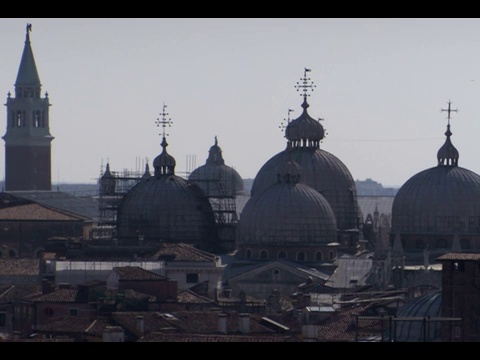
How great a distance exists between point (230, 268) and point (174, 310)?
12766 millimetres

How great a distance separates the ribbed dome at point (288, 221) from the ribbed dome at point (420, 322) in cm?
2188

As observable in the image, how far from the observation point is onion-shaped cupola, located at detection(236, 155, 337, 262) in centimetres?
5322

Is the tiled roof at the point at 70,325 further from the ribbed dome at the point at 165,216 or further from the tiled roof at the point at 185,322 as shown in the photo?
the ribbed dome at the point at 165,216

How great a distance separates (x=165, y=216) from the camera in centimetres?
5747

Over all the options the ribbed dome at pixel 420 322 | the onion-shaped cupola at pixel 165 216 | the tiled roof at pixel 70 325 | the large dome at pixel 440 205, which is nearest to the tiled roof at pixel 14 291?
the tiled roof at pixel 70 325

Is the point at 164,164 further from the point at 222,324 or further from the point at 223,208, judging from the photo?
the point at 222,324

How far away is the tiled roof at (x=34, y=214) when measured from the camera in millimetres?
59969

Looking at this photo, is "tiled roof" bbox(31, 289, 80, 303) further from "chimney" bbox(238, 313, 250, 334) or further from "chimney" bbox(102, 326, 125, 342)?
"chimney" bbox(102, 326, 125, 342)

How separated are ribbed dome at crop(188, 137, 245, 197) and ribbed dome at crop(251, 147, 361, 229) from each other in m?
4.74

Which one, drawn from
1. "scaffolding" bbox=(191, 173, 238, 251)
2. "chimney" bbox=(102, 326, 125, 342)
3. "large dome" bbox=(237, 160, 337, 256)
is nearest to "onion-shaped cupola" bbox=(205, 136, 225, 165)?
"scaffolding" bbox=(191, 173, 238, 251)
